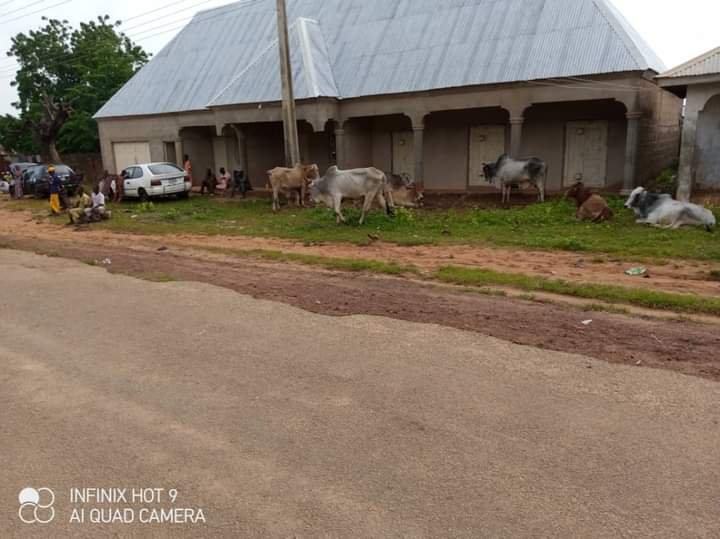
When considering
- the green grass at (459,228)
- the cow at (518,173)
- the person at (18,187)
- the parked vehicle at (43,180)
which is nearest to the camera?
the green grass at (459,228)

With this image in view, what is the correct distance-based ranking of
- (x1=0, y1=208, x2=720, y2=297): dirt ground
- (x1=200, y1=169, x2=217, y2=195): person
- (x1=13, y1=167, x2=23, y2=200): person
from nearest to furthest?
(x1=0, y1=208, x2=720, y2=297): dirt ground, (x1=200, y1=169, x2=217, y2=195): person, (x1=13, y1=167, x2=23, y2=200): person

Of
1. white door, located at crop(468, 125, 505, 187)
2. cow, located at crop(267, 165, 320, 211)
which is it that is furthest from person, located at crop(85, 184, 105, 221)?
white door, located at crop(468, 125, 505, 187)

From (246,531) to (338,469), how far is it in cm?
76

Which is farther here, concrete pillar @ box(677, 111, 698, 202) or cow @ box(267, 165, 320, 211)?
cow @ box(267, 165, 320, 211)

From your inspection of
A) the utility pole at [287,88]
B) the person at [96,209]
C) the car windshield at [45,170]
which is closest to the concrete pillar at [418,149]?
the utility pole at [287,88]

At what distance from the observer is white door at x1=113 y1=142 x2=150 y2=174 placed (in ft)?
92.8

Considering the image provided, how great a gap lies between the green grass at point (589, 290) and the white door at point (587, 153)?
12.4 m

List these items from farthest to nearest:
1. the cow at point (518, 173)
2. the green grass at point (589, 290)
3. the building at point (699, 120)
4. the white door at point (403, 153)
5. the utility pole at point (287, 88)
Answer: the white door at point (403, 153) → the utility pole at point (287, 88) → the cow at point (518, 173) → the building at point (699, 120) → the green grass at point (589, 290)

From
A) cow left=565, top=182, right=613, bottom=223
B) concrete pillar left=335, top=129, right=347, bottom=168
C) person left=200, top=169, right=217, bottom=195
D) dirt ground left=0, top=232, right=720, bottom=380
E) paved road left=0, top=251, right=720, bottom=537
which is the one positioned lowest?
→ paved road left=0, top=251, right=720, bottom=537

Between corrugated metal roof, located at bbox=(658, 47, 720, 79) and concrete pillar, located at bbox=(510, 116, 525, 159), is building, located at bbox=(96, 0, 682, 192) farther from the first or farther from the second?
corrugated metal roof, located at bbox=(658, 47, 720, 79)

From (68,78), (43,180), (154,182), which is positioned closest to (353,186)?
(154,182)

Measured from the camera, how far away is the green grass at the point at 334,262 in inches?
379

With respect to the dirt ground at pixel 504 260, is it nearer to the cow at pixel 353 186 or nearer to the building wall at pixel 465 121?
the cow at pixel 353 186

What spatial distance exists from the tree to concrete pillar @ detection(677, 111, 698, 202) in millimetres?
33753
